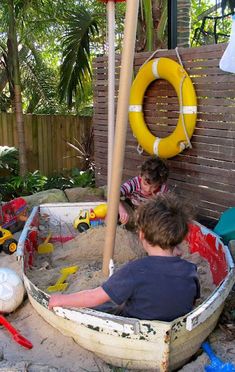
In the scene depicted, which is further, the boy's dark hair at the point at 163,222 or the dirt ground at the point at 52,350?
the dirt ground at the point at 52,350

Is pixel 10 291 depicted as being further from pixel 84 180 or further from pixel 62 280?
pixel 84 180

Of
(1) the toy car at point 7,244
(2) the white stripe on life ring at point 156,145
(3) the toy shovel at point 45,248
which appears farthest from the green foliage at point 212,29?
(1) the toy car at point 7,244

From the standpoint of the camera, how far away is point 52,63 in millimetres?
11359

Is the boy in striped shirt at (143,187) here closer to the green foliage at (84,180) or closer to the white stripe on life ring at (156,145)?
Result: the white stripe on life ring at (156,145)

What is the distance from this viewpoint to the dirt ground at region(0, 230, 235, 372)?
2074 mm

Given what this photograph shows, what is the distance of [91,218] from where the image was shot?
3.91 m


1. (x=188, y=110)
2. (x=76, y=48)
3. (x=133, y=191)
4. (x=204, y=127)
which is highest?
(x=76, y=48)

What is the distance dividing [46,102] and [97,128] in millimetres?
4016

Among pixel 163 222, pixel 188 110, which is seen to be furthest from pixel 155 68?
pixel 163 222

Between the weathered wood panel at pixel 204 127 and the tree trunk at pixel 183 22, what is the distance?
677mm

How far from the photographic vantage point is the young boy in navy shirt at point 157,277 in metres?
1.89

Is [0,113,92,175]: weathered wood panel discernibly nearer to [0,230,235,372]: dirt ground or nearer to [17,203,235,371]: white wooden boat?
[0,230,235,372]: dirt ground

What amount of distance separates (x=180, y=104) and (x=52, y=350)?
2.69 meters

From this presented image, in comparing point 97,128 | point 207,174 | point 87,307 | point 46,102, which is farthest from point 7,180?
point 87,307
